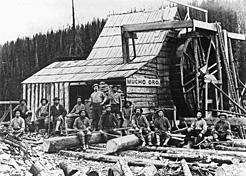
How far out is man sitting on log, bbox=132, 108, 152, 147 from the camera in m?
9.79

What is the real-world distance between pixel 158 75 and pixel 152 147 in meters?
4.69

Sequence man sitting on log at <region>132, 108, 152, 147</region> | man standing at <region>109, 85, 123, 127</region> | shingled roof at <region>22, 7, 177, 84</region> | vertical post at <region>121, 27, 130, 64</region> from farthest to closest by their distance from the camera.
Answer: vertical post at <region>121, 27, 130, 64</region>, shingled roof at <region>22, 7, 177, 84</region>, man standing at <region>109, 85, 123, 127</region>, man sitting on log at <region>132, 108, 152, 147</region>

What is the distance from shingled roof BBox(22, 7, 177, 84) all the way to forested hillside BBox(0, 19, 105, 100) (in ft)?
2.95

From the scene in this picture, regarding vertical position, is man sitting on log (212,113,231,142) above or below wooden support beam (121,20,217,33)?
below

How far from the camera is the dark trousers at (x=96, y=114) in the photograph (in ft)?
38.0

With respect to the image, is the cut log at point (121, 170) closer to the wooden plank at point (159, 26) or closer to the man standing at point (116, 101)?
the man standing at point (116, 101)

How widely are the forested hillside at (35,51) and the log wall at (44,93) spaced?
1.46 meters

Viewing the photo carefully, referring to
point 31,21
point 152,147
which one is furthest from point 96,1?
point 152,147

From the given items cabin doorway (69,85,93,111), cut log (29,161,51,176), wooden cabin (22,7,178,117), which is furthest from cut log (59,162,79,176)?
cabin doorway (69,85,93,111)

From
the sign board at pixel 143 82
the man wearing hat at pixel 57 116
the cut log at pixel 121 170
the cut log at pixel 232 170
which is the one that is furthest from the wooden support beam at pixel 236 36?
the cut log at pixel 121 170

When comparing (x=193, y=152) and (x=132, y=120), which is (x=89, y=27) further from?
(x=193, y=152)

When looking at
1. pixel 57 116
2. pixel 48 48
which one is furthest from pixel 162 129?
pixel 48 48

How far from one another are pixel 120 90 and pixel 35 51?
566cm

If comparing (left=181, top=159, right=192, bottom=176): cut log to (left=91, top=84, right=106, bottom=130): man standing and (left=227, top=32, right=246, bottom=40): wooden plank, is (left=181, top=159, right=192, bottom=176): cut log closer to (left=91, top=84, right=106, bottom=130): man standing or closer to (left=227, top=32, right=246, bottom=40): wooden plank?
(left=91, top=84, right=106, bottom=130): man standing
